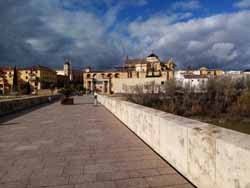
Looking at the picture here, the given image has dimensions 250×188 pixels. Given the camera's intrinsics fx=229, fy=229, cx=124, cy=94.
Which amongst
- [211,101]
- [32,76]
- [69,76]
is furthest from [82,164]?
[69,76]

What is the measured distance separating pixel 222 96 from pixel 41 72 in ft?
242

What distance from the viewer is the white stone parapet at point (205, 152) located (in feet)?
7.18

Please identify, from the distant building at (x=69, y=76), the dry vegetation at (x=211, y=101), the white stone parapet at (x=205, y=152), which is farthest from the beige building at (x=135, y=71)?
the white stone parapet at (x=205, y=152)

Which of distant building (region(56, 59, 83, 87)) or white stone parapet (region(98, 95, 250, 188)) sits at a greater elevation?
distant building (region(56, 59, 83, 87))

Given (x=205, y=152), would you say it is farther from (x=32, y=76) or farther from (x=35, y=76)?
(x=35, y=76)

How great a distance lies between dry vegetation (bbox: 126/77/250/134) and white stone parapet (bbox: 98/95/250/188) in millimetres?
19895

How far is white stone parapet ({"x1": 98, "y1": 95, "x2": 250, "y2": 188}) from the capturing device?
7.18 feet

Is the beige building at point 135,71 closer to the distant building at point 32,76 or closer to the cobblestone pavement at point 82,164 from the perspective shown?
the distant building at point 32,76

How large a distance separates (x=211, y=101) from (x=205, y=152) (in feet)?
89.3

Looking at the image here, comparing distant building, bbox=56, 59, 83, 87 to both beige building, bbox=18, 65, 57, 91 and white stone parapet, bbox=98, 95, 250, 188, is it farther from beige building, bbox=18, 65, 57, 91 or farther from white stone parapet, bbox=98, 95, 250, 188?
white stone parapet, bbox=98, 95, 250, 188

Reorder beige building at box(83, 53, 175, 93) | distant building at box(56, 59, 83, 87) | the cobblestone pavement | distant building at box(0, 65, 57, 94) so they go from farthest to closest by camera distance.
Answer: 1. distant building at box(56, 59, 83, 87)
2. distant building at box(0, 65, 57, 94)
3. beige building at box(83, 53, 175, 93)
4. the cobblestone pavement

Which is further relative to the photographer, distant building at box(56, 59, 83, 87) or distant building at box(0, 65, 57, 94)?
distant building at box(56, 59, 83, 87)

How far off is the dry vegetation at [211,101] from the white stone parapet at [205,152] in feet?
65.3

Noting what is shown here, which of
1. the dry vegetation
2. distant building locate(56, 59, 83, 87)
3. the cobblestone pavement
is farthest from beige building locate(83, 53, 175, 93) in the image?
the cobblestone pavement
